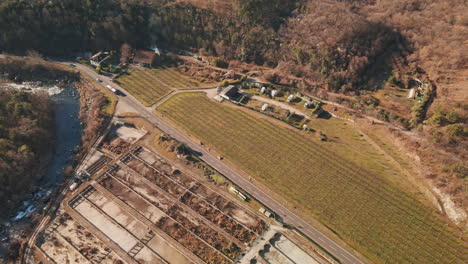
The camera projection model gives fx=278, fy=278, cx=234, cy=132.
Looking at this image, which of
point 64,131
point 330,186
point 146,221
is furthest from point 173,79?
point 330,186

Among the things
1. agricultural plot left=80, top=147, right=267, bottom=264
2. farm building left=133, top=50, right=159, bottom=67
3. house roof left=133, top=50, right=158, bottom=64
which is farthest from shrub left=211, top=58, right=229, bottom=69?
agricultural plot left=80, top=147, right=267, bottom=264

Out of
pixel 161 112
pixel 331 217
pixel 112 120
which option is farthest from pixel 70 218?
pixel 331 217

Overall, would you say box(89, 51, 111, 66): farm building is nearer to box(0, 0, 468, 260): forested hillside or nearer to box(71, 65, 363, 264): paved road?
box(0, 0, 468, 260): forested hillside

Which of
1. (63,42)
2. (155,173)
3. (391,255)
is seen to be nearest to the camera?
(391,255)

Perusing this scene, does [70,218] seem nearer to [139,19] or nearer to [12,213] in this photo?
[12,213]

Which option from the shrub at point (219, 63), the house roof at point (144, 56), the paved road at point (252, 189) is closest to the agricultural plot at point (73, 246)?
the paved road at point (252, 189)

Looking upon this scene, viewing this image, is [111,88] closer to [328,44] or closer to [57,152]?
[57,152]
